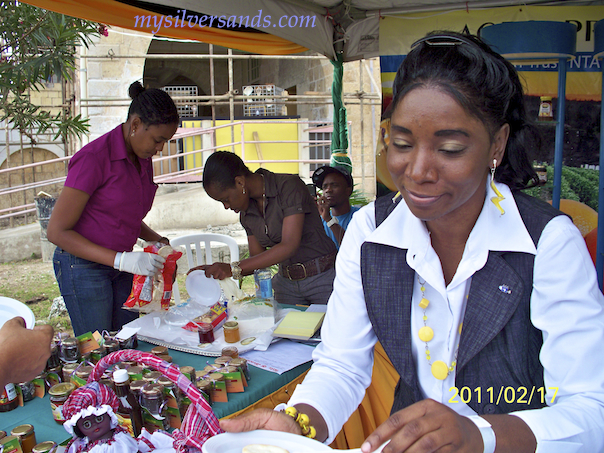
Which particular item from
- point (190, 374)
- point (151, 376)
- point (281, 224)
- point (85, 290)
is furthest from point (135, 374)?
point (281, 224)

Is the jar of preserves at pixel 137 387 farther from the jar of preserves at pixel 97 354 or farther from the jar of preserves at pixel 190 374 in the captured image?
the jar of preserves at pixel 97 354

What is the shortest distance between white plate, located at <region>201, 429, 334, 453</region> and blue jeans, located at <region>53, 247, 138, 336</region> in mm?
1815

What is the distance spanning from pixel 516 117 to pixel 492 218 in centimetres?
25

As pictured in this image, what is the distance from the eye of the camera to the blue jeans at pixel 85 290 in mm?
2436

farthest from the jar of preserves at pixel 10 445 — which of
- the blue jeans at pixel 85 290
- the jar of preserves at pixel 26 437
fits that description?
the blue jeans at pixel 85 290

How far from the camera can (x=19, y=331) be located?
41.6 inches

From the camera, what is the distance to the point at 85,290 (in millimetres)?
2438

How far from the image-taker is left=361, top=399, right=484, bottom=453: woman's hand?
0.77 meters

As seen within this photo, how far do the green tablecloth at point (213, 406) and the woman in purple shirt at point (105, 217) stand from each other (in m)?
0.63

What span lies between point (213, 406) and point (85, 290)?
1.33 metres

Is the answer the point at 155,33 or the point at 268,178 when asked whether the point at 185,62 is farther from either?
the point at 268,178

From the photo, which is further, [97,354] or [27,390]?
[97,354]

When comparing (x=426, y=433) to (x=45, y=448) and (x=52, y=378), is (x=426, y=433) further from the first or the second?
(x=52, y=378)
